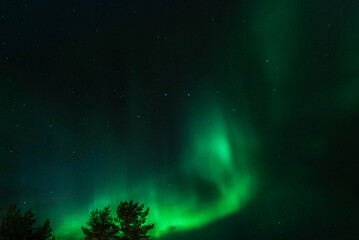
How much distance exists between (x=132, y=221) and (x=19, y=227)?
9.15 metres

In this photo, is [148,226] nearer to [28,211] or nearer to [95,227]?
[95,227]

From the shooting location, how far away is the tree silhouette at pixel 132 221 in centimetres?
2961

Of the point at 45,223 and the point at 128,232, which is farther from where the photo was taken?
the point at 128,232

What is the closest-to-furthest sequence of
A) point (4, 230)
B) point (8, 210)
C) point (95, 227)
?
1. point (4, 230)
2. point (8, 210)
3. point (95, 227)

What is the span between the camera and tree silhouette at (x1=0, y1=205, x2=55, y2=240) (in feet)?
83.1

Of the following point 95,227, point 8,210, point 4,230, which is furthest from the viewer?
point 95,227

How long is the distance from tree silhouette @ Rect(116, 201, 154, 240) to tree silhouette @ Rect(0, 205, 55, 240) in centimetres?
594

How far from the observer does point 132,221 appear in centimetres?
3044

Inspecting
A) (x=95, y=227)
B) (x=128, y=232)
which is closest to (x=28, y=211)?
(x=95, y=227)

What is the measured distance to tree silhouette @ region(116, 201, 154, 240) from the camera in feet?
97.1

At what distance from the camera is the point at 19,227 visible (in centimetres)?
2578

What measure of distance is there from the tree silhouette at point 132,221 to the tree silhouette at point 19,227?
19.5 ft

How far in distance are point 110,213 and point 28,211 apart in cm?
663

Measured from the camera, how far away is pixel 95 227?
29.6m
